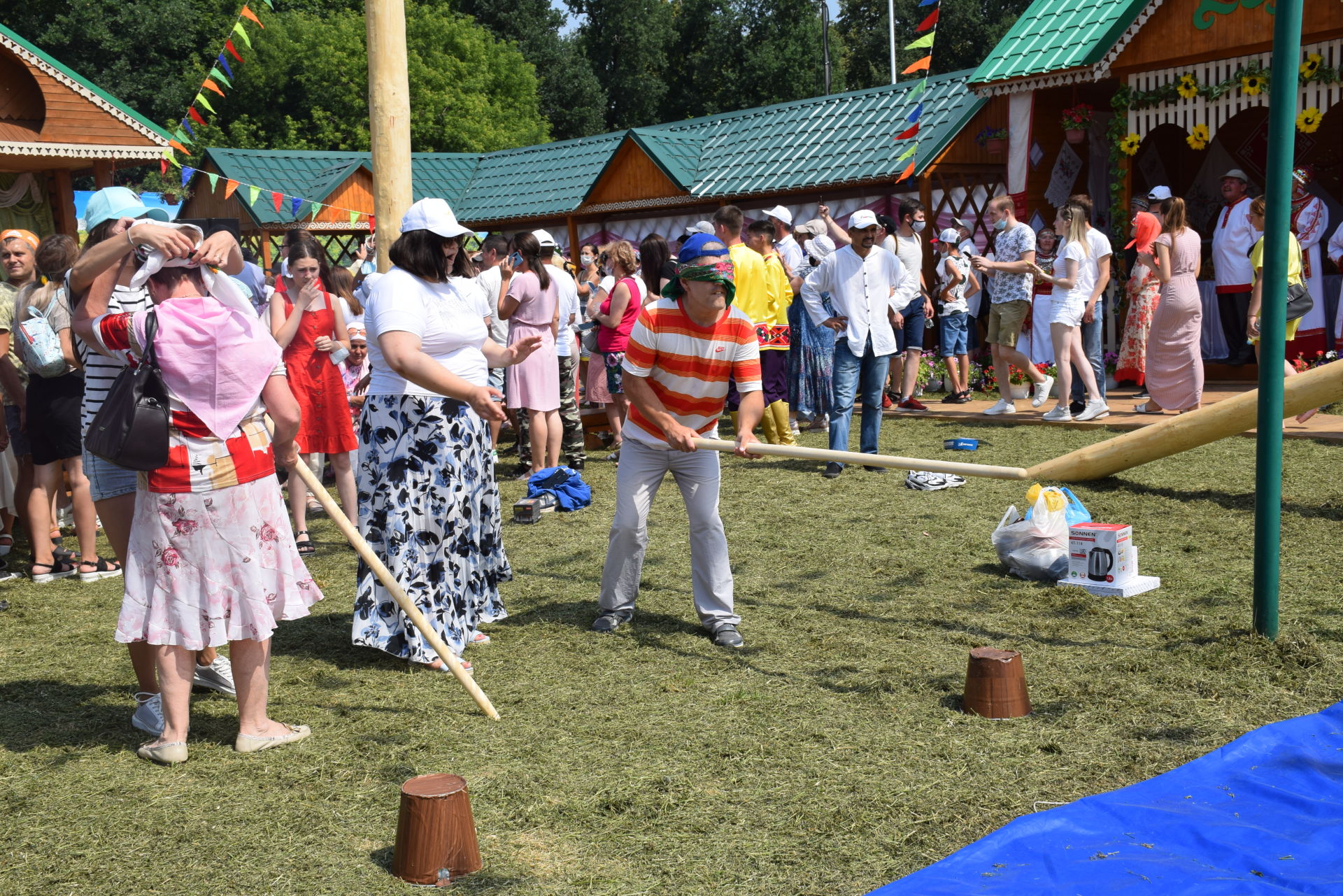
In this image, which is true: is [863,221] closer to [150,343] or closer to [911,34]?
[150,343]

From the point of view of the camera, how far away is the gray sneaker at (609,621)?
5.59 metres

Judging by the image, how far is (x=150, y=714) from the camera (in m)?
4.47

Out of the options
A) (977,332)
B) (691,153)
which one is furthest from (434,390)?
(691,153)

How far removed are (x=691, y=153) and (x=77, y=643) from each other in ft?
50.8

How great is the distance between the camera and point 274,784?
3947mm

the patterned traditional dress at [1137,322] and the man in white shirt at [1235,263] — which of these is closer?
the patterned traditional dress at [1137,322]

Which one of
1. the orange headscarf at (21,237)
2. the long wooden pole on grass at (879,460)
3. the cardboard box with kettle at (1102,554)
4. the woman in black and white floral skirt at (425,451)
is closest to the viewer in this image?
the long wooden pole on grass at (879,460)

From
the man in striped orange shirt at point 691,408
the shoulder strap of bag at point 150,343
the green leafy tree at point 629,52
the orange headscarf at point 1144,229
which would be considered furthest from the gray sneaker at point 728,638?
the green leafy tree at point 629,52

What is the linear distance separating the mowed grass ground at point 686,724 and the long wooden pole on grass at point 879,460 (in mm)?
825

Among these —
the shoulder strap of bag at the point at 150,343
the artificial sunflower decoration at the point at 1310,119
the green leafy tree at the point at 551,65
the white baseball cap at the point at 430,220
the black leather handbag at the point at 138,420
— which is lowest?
the black leather handbag at the point at 138,420

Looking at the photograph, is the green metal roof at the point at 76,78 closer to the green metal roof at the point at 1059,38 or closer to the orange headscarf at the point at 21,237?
the orange headscarf at the point at 21,237

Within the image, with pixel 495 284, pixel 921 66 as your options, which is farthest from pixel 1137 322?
pixel 495 284

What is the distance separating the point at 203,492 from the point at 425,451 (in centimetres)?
123

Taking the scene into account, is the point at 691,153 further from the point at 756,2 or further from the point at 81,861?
the point at 756,2
